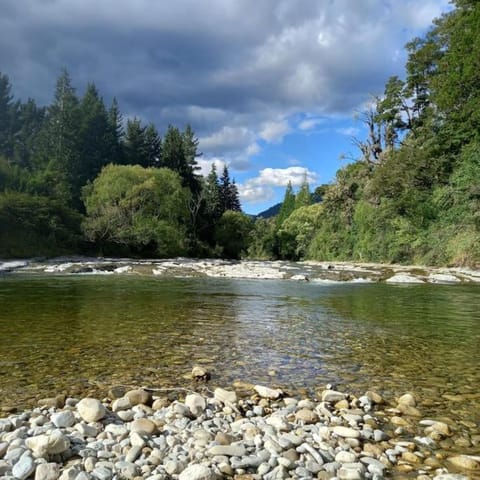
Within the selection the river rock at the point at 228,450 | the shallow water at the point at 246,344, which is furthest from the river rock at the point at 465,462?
the river rock at the point at 228,450

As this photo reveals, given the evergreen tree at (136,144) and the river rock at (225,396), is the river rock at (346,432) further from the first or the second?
the evergreen tree at (136,144)

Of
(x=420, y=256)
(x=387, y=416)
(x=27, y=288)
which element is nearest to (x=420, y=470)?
(x=387, y=416)

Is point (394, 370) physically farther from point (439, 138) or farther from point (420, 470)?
point (439, 138)

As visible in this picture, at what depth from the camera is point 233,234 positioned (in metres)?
73.1

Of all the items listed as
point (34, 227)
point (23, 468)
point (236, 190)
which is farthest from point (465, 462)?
point (236, 190)

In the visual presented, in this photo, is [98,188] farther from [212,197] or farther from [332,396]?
[332,396]

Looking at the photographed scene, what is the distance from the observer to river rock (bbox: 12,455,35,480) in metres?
3.18

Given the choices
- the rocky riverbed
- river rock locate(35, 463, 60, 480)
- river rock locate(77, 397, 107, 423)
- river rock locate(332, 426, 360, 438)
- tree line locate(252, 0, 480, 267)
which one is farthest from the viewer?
tree line locate(252, 0, 480, 267)

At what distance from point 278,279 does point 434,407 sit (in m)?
19.1

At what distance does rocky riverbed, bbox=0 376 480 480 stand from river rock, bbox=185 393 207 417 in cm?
1

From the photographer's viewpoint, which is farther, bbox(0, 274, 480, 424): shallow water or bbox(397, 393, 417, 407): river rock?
bbox(0, 274, 480, 424): shallow water

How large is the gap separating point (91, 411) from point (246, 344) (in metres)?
3.98

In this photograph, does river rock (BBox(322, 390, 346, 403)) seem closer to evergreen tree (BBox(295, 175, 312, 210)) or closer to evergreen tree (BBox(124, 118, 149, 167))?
evergreen tree (BBox(124, 118, 149, 167))

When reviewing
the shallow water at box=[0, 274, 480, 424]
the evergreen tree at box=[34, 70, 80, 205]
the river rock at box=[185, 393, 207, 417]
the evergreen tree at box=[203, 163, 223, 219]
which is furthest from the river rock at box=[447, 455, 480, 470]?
the evergreen tree at box=[203, 163, 223, 219]
